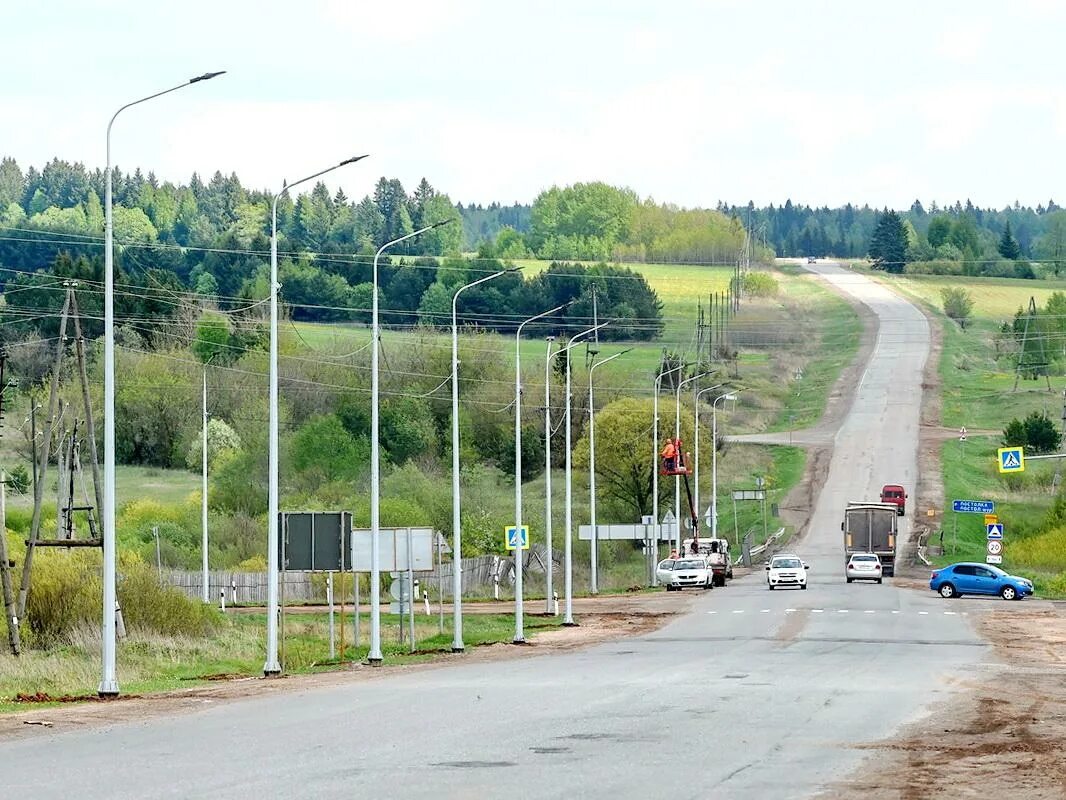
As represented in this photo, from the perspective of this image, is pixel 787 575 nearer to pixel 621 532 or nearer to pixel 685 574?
pixel 685 574

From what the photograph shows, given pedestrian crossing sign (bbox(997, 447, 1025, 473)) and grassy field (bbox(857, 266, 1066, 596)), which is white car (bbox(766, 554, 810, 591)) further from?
pedestrian crossing sign (bbox(997, 447, 1025, 473))

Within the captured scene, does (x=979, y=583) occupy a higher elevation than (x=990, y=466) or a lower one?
lower

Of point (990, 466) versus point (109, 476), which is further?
point (990, 466)

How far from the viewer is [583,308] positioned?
522ft

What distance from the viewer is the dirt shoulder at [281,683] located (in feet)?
74.9

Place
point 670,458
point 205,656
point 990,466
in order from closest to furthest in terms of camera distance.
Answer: point 205,656
point 670,458
point 990,466

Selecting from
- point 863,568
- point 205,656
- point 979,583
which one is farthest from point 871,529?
point 205,656

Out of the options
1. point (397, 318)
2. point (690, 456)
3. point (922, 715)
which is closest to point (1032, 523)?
point (690, 456)

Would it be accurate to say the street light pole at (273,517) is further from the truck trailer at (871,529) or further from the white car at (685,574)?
Result: the truck trailer at (871,529)

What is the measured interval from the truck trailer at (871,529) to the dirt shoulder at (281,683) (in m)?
34.0

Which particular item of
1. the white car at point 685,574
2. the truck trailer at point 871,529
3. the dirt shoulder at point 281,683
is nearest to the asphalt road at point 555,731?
the dirt shoulder at point 281,683

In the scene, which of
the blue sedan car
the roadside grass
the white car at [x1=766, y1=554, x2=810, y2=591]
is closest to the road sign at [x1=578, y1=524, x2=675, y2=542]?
the white car at [x1=766, y1=554, x2=810, y2=591]

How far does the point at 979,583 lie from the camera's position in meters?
68.8

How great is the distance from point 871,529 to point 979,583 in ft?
72.2
